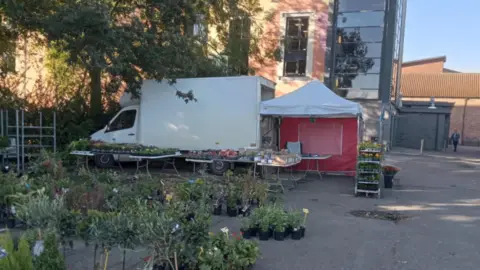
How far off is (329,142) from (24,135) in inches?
385

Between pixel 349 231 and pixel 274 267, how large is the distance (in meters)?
2.30

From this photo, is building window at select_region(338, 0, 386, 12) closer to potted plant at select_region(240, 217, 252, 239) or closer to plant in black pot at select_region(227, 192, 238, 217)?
→ plant in black pot at select_region(227, 192, 238, 217)

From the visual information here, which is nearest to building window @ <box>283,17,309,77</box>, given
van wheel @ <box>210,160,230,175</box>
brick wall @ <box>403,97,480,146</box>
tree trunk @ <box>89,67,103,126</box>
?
tree trunk @ <box>89,67,103,126</box>

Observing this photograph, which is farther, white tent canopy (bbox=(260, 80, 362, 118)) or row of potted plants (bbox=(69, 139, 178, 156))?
white tent canopy (bbox=(260, 80, 362, 118))

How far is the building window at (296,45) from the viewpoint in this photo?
70.7ft

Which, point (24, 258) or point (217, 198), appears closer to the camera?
point (24, 258)

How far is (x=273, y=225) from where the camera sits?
589cm

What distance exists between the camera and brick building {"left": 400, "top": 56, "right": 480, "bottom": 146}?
47.7 metres

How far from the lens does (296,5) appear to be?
21.4 metres

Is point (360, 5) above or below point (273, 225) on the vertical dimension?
above

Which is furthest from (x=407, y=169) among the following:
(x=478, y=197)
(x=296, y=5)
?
(x=296, y=5)

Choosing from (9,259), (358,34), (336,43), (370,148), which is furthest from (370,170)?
(358,34)

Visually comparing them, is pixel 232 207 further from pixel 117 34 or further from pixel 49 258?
pixel 117 34

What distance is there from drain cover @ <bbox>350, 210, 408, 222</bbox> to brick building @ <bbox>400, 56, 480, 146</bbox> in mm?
44791
